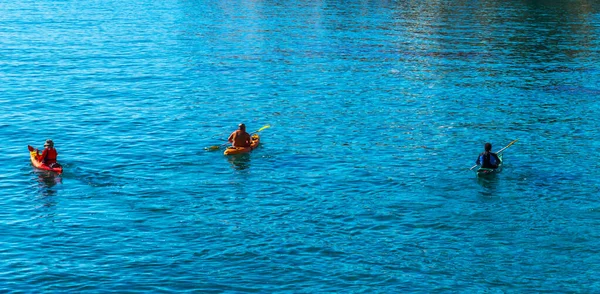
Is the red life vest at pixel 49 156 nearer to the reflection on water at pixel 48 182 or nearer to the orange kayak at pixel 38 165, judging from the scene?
the orange kayak at pixel 38 165

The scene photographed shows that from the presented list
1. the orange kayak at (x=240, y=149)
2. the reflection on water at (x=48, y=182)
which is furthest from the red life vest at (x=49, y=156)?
the orange kayak at (x=240, y=149)

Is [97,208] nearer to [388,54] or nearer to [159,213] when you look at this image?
[159,213]

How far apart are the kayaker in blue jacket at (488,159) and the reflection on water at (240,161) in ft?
39.0

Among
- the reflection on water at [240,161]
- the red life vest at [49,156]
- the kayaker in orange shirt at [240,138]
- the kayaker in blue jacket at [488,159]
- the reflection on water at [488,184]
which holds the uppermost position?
→ the kayaker in orange shirt at [240,138]

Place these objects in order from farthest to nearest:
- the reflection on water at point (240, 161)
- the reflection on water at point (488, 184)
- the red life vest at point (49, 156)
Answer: the reflection on water at point (240, 161), the red life vest at point (49, 156), the reflection on water at point (488, 184)

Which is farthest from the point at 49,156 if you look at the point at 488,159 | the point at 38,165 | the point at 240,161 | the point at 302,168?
the point at 488,159

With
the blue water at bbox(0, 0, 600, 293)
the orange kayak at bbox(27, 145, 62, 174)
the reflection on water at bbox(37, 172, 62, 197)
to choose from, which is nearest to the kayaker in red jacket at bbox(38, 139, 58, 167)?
the orange kayak at bbox(27, 145, 62, 174)

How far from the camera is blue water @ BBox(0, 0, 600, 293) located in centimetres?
3028

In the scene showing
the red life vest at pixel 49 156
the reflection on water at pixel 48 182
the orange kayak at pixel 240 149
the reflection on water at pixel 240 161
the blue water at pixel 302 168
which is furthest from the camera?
the orange kayak at pixel 240 149

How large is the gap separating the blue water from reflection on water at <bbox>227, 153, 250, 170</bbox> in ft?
0.47

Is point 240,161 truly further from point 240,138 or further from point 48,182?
point 48,182

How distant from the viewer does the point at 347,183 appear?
39.8m

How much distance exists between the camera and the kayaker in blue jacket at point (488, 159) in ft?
132

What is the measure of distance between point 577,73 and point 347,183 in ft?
126
